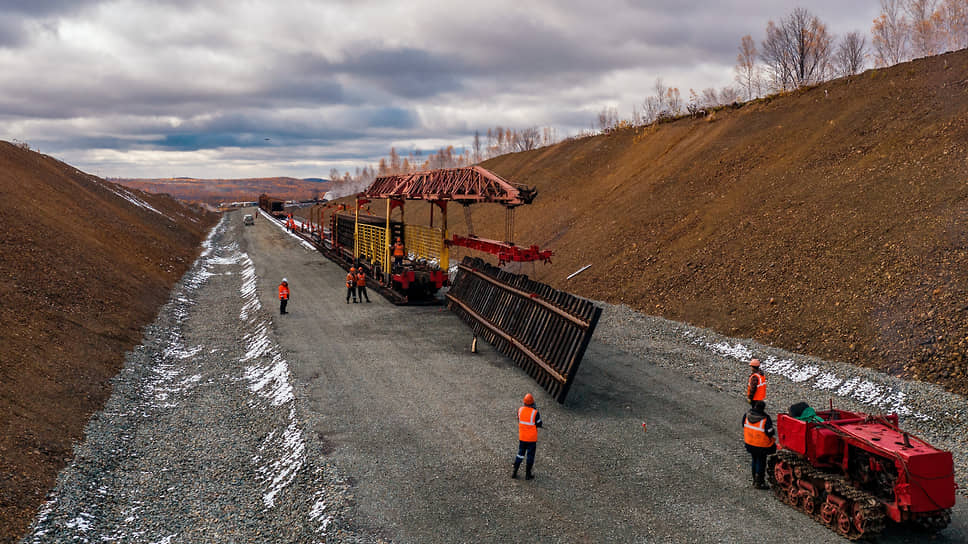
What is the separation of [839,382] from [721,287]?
24.3ft

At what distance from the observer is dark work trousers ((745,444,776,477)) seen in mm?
8438

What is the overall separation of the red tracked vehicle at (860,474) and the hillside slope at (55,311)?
11.2 metres

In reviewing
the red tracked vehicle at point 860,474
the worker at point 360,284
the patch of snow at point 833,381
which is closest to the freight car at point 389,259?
the worker at point 360,284

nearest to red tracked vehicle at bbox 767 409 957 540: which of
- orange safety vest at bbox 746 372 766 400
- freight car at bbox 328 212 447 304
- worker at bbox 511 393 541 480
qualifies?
orange safety vest at bbox 746 372 766 400

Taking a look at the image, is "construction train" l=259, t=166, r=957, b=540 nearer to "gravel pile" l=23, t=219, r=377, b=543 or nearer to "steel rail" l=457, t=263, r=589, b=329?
"steel rail" l=457, t=263, r=589, b=329

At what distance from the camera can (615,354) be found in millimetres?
16172

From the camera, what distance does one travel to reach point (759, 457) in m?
8.52

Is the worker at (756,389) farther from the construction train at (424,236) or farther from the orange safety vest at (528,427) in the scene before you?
the construction train at (424,236)

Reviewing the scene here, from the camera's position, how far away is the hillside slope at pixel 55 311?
9555mm

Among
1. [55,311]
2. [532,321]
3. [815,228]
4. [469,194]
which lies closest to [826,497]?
[532,321]

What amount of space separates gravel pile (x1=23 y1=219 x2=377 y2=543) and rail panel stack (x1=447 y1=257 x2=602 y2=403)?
5.73m

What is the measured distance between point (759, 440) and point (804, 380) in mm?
6433

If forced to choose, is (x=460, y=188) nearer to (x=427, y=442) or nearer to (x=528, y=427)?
(x=427, y=442)

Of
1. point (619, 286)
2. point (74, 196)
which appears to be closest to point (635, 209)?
point (619, 286)
